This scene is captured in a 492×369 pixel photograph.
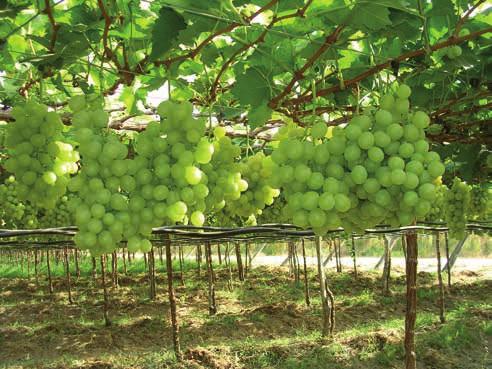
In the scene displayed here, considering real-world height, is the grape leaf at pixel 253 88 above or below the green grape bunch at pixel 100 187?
above

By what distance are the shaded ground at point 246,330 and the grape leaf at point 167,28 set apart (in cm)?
589

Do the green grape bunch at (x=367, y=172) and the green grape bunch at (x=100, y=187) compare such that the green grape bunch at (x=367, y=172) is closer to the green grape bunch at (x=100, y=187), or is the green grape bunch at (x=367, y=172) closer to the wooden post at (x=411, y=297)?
the green grape bunch at (x=100, y=187)

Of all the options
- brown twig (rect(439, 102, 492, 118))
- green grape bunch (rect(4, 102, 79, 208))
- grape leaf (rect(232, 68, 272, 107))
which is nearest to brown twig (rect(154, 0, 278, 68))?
grape leaf (rect(232, 68, 272, 107))

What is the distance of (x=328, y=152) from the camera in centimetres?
136

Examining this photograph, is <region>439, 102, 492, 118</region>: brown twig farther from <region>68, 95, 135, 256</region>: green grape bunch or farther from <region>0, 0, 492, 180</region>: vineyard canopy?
<region>68, 95, 135, 256</region>: green grape bunch

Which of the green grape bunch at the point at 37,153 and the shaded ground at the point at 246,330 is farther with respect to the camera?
the shaded ground at the point at 246,330

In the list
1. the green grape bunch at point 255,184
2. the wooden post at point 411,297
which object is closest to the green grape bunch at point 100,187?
the green grape bunch at point 255,184

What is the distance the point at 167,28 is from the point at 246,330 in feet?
26.1

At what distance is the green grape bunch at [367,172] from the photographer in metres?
1.28

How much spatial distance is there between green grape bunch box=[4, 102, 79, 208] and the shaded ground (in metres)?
5.55

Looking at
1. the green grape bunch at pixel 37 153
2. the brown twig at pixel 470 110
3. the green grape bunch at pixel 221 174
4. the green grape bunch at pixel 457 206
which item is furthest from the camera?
the green grape bunch at pixel 457 206

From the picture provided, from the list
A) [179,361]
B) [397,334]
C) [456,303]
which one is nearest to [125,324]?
[179,361]

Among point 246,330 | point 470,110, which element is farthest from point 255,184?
point 246,330

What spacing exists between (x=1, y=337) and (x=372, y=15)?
9.40m
